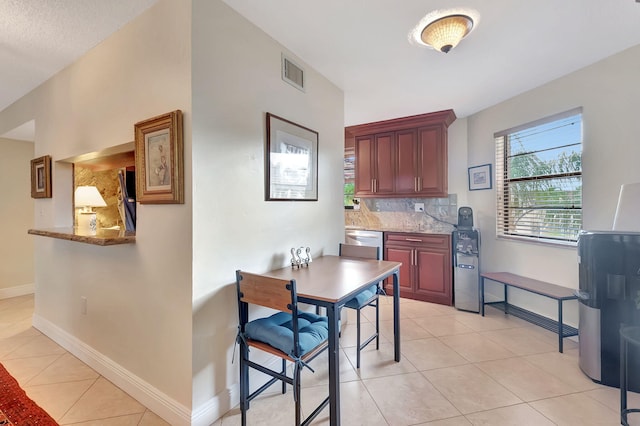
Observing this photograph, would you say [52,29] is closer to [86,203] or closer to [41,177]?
[86,203]

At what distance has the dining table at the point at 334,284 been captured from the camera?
1420mm

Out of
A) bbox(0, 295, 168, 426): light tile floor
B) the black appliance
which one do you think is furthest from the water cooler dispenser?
bbox(0, 295, 168, 426): light tile floor

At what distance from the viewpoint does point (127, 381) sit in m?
1.91

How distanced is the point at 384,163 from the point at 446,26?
2339mm

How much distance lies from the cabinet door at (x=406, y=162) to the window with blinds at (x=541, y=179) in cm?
99

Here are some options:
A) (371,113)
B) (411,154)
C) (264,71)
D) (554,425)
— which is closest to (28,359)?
(264,71)

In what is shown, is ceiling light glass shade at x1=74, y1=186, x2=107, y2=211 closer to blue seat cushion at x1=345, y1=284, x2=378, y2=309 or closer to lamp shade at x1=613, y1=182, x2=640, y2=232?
blue seat cushion at x1=345, y1=284, x2=378, y2=309

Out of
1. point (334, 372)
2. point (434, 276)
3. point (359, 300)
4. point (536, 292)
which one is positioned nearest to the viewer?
point (334, 372)

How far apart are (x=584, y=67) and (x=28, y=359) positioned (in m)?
5.48

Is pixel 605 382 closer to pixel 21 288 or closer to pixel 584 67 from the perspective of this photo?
pixel 584 67

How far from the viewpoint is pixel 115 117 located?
2014mm

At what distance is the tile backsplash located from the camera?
4.03m

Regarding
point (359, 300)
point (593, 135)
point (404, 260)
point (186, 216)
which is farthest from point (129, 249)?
point (593, 135)

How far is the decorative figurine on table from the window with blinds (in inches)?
105
